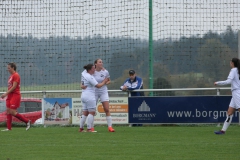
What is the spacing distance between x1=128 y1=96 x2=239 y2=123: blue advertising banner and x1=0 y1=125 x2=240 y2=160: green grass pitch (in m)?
3.94

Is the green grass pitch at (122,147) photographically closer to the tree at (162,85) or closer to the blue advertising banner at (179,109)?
the blue advertising banner at (179,109)

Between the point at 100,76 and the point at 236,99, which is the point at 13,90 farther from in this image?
the point at 236,99

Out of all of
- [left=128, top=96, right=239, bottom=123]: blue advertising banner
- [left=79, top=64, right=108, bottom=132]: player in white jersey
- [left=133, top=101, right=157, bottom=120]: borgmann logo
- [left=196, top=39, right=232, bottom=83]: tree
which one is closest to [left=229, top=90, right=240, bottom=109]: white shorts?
[left=79, top=64, right=108, bottom=132]: player in white jersey

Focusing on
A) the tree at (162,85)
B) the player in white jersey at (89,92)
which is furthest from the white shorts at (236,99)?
the tree at (162,85)

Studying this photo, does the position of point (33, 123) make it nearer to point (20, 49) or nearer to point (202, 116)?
point (20, 49)

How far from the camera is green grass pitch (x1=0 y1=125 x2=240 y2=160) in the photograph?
40.0 feet

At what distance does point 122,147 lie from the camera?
14172 millimetres

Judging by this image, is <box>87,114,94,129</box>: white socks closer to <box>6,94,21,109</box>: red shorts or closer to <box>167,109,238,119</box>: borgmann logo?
<box>6,94,21,109</box>: red shorts

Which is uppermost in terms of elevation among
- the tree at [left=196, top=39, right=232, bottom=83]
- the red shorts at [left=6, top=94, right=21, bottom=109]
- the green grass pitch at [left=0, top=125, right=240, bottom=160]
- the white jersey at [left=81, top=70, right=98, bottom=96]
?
the tree at [left=196, top=39, right=232, bottom=83]

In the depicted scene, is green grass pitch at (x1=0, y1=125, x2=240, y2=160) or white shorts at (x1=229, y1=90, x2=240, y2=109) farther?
white shorts at (x1=229, y1=90, x2=240, y2=109)

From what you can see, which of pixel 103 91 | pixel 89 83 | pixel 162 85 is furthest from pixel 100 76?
pixel 162 85

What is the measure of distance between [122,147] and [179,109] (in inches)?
345

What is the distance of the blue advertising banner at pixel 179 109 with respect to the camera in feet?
73.6

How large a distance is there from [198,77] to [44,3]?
20.1ft
